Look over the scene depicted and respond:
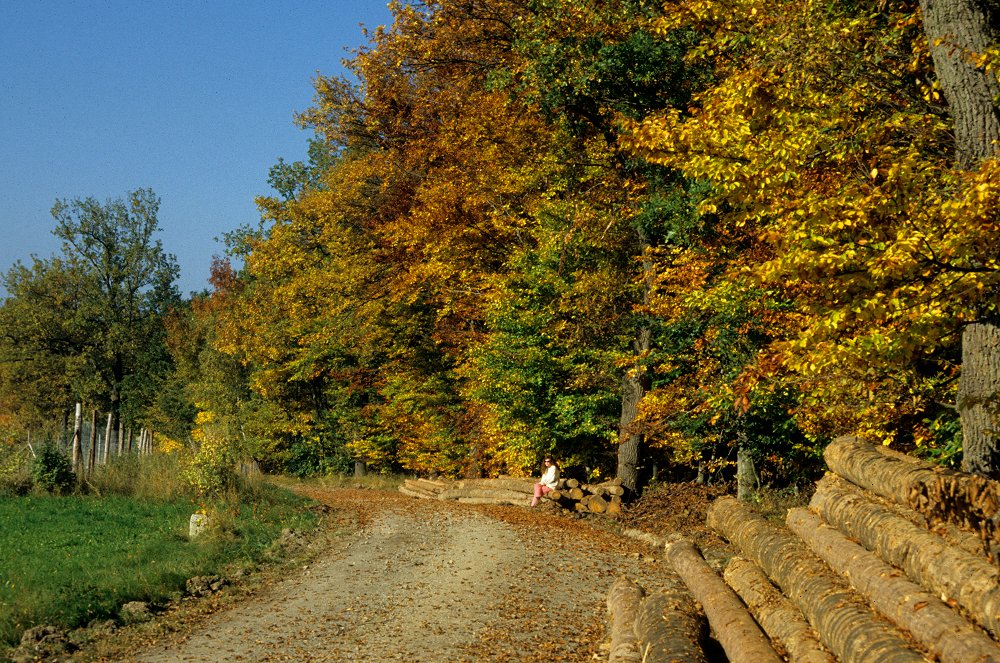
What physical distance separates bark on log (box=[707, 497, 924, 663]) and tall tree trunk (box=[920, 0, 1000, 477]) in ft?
7.97

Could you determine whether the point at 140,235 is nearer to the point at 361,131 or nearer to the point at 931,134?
the point at 361,131

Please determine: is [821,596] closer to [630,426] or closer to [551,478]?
[630,426]

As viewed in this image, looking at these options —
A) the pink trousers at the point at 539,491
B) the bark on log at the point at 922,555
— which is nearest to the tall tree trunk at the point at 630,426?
the pink trousers at the point at 539,491

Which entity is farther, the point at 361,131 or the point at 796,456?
the point at 361,131

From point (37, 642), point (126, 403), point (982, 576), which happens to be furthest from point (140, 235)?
point (982, 576)

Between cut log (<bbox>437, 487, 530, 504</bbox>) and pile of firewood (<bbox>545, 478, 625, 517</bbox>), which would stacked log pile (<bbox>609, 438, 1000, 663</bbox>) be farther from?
cut log (<bbox>437, 487, 530, 504</bbox>)

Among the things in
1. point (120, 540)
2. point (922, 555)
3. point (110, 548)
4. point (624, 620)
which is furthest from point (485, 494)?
point (922, 555)

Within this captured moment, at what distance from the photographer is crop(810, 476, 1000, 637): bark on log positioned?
6340mm

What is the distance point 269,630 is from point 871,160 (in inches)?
369

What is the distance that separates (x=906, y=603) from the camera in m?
6.96

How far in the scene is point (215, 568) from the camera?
45.2 feet

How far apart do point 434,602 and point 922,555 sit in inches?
251

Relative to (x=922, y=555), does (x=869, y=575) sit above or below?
below

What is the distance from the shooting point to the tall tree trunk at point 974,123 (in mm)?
10422
